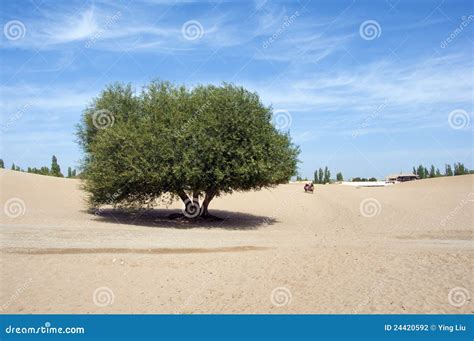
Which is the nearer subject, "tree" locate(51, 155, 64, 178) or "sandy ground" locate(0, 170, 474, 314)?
"sandy ground" locate(0, 170, 474, 314)

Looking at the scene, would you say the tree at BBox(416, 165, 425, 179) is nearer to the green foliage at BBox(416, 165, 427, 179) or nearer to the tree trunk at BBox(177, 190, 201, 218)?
the green foliage at BBox(416, 165, 427, 179)

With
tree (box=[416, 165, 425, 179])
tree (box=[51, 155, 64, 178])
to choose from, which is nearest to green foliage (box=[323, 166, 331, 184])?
tree (box=[416, 165, 425, 179])

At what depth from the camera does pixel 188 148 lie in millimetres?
25938

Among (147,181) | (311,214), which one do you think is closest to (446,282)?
(147,181)

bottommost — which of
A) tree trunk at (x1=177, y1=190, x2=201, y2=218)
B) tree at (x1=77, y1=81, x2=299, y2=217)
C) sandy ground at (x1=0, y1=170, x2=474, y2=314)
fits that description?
sandy ground at (x1=0, y1=170, x2=474, y2=314)

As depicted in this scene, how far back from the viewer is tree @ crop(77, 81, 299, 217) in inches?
1017

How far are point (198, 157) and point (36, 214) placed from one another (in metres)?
13.3

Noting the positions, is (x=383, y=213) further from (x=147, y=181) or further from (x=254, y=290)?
(x=254, y=290)

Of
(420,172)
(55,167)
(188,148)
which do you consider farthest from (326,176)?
(188,148)

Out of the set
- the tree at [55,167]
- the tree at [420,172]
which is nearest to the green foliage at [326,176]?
the tree at [420,172]

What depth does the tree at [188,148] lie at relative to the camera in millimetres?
25828

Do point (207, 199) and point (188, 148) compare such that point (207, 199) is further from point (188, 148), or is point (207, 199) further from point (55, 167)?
point (55, 167)

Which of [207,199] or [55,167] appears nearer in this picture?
[207,199]

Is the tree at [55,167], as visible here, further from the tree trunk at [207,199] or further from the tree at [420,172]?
the tree at [420,172]
